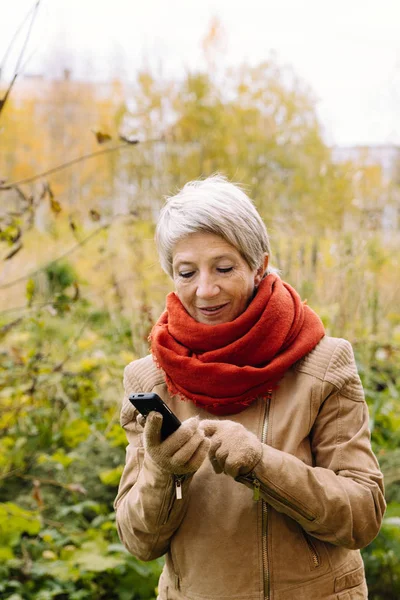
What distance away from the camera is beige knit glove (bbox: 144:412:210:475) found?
1551 mm

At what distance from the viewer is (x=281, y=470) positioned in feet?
5.28

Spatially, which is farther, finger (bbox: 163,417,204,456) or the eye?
the eye

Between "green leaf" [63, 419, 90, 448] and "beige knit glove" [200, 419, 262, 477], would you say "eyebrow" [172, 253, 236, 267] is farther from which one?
"green leaf" [63, 419, 90, 448]

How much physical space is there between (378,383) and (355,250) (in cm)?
118

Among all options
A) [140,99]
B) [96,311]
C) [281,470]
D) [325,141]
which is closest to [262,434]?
[281,470]

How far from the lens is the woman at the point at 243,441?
163cm

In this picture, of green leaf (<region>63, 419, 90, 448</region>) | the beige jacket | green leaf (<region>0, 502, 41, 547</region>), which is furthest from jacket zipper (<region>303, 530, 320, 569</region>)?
green leaf (<region>63, 419, 90, 448</region>)

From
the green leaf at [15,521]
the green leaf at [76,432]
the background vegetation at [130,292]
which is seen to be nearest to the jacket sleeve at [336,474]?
the background vegetation at [130,292]

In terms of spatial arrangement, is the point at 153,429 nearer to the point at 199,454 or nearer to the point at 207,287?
the point at 199,454

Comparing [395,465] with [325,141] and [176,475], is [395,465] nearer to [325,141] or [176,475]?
[176,475]

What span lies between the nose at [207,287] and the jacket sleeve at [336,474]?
1.21ft

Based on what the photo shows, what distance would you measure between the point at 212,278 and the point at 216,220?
0.16m

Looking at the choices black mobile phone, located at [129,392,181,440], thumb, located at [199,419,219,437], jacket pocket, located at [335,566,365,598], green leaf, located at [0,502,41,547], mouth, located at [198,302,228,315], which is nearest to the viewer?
black mobile phone, located at [129,392,181,440]

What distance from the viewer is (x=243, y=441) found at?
158 centimetres
